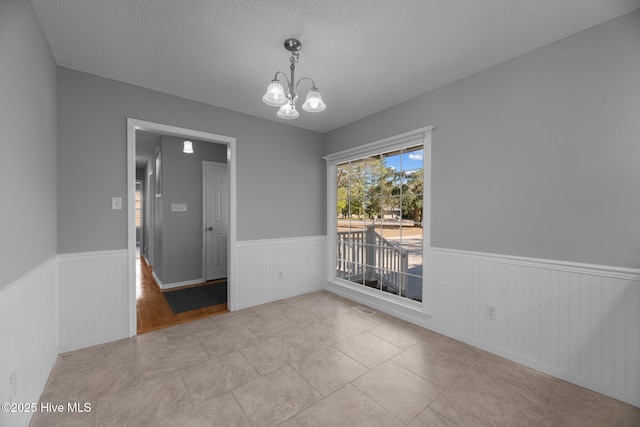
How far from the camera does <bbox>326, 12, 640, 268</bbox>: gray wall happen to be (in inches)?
69.9

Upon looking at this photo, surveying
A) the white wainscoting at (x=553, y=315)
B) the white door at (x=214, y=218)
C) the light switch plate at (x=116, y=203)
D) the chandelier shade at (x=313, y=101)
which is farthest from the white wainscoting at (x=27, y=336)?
the white wainscoting at (x=553, y=315)

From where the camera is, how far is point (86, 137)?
2469mm

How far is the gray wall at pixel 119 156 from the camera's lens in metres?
2.40

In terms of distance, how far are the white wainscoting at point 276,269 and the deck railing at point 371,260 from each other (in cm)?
38

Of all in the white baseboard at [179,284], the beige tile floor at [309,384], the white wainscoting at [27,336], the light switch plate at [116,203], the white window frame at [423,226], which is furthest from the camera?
the white baseboard at [179,284]

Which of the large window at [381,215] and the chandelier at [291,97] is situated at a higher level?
the chandelier at [291,97]

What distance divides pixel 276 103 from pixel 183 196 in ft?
11.0

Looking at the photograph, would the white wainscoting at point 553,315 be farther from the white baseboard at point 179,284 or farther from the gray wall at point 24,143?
the white baseboard at point 179,284

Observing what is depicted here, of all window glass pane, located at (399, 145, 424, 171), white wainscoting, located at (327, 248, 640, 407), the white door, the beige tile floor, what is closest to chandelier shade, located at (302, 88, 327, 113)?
window glass pane, located at (399, 145, 424, 171)

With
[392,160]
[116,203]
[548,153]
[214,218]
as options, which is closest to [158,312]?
[116,203]

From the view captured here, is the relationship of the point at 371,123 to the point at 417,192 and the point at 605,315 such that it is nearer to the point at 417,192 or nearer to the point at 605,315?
the point at 417,192

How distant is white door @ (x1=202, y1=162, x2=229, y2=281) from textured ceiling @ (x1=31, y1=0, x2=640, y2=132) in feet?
7.01

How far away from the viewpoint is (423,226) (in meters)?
2.93

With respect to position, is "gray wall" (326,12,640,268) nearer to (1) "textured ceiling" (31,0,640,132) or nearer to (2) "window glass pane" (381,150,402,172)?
(1) "textured ceiling" (31,0,640,132)
